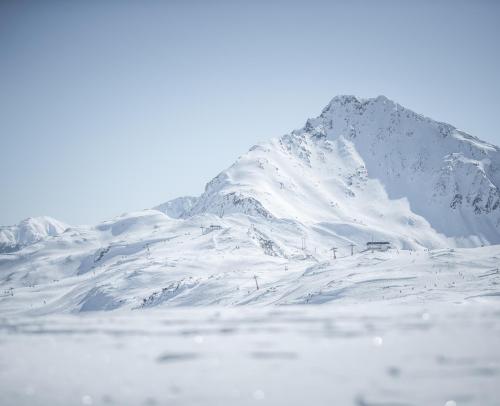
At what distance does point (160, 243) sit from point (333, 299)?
136 m

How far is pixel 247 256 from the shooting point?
138 m

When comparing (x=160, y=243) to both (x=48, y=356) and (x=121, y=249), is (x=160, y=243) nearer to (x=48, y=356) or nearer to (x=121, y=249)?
(x=121, y=249)

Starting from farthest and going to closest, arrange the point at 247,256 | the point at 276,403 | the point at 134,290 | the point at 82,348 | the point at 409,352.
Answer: the point at 247,256
the point at 134,290
the point at 82,348
the point at 409,352
the point at 276,403

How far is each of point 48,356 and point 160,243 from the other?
592ft

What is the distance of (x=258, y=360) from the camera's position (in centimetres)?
727

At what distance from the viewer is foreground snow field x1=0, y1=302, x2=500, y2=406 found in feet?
20.2

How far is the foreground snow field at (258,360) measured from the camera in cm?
615

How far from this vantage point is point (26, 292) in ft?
484

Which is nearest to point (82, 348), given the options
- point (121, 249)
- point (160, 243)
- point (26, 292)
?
point (26, 292)

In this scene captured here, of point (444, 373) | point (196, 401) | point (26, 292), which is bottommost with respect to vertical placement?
point (26, 292)

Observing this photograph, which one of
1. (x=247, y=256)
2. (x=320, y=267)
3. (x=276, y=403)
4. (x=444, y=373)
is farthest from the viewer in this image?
(x=247, y=256)

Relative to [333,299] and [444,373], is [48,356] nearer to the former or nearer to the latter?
[444,373]

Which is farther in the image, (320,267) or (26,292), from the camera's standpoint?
(26,292)

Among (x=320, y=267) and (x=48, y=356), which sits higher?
(x=48, y=356)
